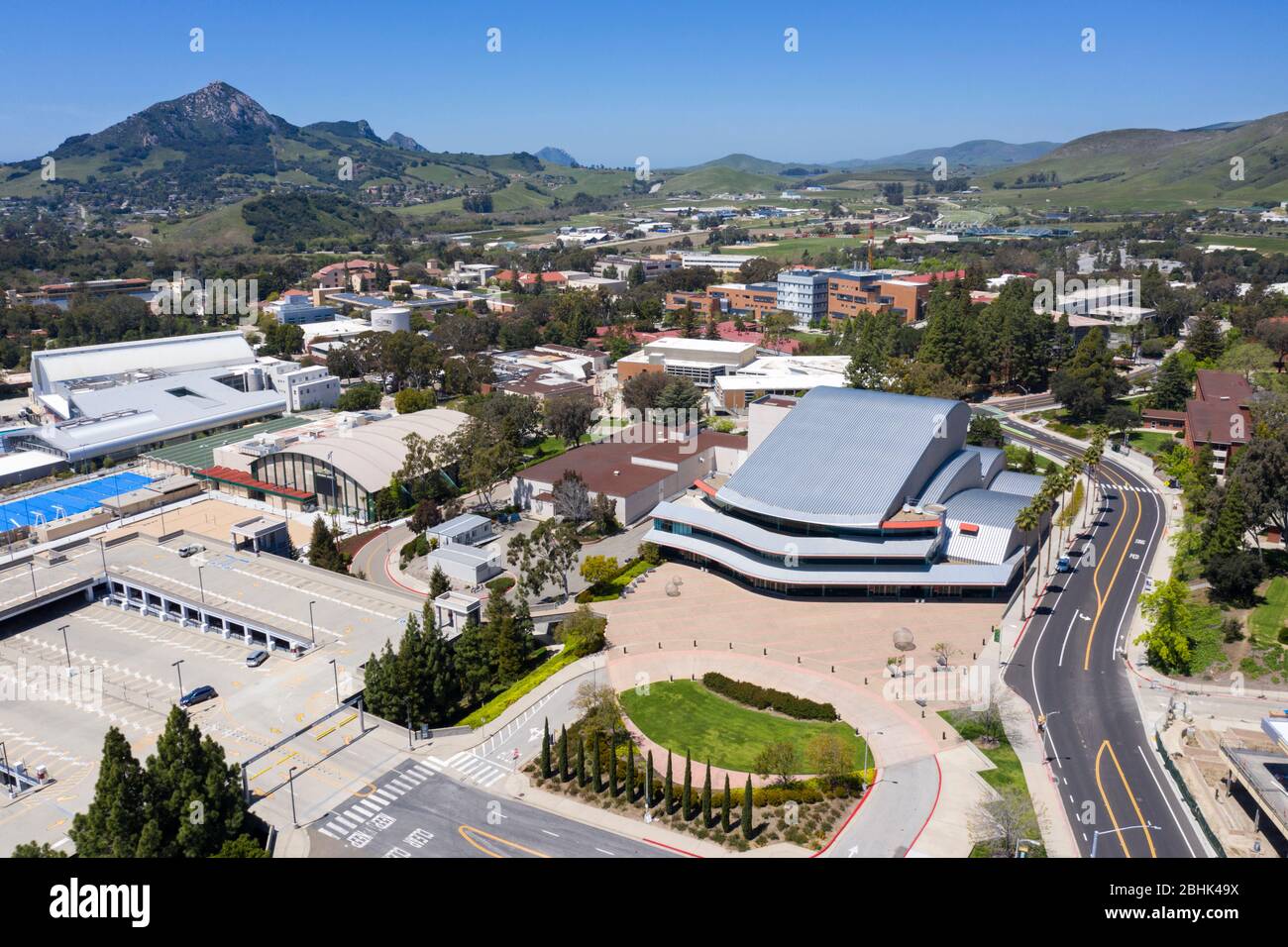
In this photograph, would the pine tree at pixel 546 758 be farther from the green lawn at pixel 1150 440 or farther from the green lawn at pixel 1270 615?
the green lawn at pixel 1150 440

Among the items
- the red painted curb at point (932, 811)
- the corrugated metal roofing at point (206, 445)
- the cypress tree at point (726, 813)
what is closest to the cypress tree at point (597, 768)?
the cypress tree at point (726, 813)

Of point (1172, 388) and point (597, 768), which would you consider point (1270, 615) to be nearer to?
point (597, 768)

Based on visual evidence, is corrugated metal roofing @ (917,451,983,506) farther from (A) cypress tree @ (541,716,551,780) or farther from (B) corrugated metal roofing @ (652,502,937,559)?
(A) cypress tree @ (541,716,551,780)

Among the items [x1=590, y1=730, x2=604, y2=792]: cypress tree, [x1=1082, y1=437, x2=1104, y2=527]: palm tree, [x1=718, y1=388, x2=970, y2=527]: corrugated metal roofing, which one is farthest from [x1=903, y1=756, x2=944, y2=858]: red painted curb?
[x1=1082, y1=437, x2=1104, y2=527]: palm tree

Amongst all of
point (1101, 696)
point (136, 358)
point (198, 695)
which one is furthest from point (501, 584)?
point (136, 358)

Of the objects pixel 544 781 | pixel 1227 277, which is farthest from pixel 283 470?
pixel 1227 277
